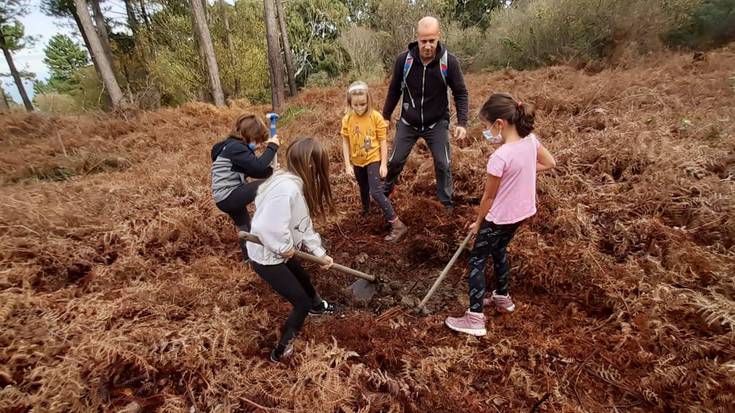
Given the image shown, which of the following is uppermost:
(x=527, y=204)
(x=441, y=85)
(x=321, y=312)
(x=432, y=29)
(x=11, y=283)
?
(x=432, y=29)

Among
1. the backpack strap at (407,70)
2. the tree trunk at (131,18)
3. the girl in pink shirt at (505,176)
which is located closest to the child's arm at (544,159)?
the girl in pink shirt at (505,176)

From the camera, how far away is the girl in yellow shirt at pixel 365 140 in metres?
3.68

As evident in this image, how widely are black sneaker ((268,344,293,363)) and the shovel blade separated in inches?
35.3

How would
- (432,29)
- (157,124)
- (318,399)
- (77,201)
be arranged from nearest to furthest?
(318,399) < (432,29) < (77,201) < (157,124)

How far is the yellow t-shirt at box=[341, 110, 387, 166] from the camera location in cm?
380

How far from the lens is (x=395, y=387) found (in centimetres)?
239

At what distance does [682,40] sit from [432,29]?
42.1 ft

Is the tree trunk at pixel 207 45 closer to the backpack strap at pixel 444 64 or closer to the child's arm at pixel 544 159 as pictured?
the backpack strap at pixel 444 64

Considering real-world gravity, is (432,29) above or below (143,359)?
above

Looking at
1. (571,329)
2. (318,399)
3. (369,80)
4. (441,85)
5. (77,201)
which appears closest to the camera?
(318,399)

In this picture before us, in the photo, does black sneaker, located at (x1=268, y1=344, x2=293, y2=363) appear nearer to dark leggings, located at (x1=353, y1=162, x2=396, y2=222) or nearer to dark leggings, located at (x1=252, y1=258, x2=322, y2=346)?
dark leggings, located at (x1=252, y1=258, x2=322, y2=346)

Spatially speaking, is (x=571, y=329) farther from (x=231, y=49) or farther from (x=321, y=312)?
(x=231, y=49)

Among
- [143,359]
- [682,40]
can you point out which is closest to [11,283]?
[143,359]

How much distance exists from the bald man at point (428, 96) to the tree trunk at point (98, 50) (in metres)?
10.8
